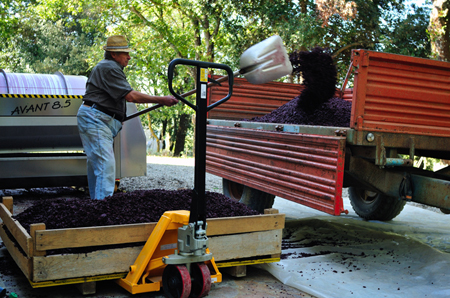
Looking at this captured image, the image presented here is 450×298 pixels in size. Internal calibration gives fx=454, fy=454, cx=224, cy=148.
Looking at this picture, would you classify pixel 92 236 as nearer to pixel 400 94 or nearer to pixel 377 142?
pixel 377 142

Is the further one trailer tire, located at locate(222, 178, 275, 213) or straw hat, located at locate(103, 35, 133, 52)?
trailer tire, located at locate(222, 178, 275, 213)

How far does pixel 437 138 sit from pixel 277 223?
1721 millimetres

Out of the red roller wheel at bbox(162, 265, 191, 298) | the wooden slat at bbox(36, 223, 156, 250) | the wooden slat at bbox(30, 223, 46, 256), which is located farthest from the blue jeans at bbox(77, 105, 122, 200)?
the red roller wheel at bbox(162, 265, 191, 298)

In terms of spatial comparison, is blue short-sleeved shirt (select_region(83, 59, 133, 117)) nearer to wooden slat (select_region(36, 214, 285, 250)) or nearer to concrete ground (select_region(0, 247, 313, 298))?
wooden slat (select_region(36, 214, 285, 250))

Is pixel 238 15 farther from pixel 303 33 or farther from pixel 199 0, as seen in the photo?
pixel 303 33

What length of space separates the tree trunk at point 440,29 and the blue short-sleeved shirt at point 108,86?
359 inches

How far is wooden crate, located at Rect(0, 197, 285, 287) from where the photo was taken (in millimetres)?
2961

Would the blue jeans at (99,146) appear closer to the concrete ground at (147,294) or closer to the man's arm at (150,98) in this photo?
the man's arm at (150,98)

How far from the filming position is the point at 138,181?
9438mm

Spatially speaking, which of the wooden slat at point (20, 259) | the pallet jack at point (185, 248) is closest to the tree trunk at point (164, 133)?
the wooden slat at point (20, 259)

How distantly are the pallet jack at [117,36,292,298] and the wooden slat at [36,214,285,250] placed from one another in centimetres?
14

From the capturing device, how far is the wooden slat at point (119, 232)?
2988mm

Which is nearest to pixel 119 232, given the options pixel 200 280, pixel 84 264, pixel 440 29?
pixel 84 264

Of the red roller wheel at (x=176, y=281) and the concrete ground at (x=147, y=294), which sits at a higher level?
the red roller wheel at (x=176, y=281)
